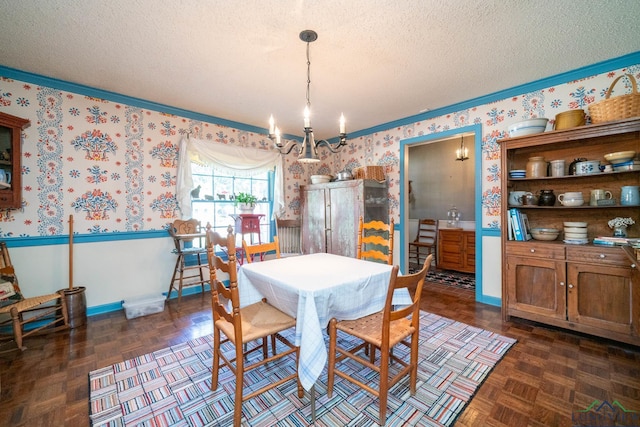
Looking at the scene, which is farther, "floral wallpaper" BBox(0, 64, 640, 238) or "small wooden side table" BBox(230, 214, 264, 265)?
"small wooden side table" BBox(230, 214, 264, 265)

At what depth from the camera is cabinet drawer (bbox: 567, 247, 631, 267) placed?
2248 millimetres

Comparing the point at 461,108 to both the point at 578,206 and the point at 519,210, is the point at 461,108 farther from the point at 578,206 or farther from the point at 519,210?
the point at 578,206

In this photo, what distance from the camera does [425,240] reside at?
5.50 meters

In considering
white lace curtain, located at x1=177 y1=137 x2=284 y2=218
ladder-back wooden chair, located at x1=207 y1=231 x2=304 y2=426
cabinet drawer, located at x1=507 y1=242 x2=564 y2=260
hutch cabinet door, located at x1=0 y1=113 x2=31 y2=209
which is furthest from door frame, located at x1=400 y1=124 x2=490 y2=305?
hutch cabinet door, located at x1=0 y1=113 x2=31 y2=209

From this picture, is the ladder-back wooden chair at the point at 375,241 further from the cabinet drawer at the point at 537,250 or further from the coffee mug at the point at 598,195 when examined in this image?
the coffee mug at the point at 598,195

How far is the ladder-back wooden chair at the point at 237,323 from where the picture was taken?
1.52 meters

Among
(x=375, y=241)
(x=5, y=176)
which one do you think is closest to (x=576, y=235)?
(x=375, y=241)

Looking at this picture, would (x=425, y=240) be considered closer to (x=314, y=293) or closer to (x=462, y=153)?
(x=462, y=153)

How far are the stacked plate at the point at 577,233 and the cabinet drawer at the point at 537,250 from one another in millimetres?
151

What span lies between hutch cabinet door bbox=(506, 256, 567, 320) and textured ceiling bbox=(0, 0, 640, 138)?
1.94 meters

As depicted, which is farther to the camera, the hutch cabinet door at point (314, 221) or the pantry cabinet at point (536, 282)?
Result: the hutch cabinet door at point (314, 221)

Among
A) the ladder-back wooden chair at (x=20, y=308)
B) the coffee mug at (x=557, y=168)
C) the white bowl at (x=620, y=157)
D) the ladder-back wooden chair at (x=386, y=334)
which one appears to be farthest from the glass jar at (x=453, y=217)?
the ladder-back wooden chair at (x=20, y=308)

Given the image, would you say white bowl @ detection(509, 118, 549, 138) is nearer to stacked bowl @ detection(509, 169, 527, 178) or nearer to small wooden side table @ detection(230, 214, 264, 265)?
stacked bowl @ detection(509, 169, 527, 178)

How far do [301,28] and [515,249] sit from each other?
290cm
